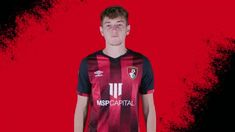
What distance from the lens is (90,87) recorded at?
3195 mm

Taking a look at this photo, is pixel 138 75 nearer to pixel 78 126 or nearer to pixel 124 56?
pixel 124 56

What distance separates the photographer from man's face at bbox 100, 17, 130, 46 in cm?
306

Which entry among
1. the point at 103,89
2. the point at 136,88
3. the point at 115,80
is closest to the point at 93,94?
the point at 103,89

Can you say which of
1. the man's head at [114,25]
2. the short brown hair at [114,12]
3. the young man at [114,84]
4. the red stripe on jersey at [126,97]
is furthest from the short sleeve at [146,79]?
the short brown hair at [114,12]

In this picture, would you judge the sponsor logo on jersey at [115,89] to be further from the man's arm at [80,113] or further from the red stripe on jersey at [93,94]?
the man's arm at [80,113]

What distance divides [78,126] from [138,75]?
0.59 metres

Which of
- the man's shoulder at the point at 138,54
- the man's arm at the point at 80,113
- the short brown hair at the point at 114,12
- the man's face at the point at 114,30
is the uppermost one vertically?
the short brown hair at the point at 114,12

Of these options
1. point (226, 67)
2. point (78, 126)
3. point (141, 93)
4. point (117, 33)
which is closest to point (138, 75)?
point (141, 93)

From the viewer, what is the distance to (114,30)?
3049mm

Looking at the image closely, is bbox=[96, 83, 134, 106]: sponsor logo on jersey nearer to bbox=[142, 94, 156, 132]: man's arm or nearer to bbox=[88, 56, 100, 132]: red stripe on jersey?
bbox=[88, 56, 100, 132]: red stripe on jersey

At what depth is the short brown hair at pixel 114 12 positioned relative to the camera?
10.2ft

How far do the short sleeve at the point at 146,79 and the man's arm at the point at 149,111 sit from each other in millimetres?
39

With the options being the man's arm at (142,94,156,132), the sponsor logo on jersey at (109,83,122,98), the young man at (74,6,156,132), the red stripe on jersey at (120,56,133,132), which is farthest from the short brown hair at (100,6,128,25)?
the man's arm at (142,94,156,132)

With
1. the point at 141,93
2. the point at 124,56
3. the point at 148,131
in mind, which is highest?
the point at 124,56
